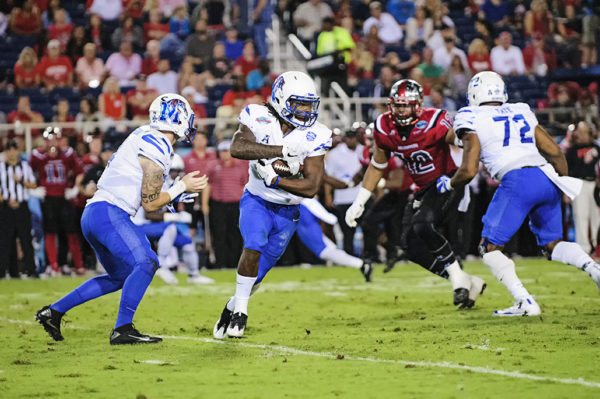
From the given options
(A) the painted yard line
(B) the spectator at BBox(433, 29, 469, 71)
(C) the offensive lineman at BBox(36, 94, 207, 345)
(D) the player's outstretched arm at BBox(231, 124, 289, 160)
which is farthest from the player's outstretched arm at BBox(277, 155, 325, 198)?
(B) the spectator at BBox(433, 29, 469, 71)

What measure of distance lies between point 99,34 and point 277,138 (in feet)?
33.7

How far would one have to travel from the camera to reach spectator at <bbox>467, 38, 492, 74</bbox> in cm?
1714

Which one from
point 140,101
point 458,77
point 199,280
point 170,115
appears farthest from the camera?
point 458,77

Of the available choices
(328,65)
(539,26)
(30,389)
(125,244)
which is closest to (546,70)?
(539,26)

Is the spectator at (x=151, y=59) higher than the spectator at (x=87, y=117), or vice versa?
the spectator at (x=151, y=59)

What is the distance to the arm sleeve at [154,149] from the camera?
21.7 ft

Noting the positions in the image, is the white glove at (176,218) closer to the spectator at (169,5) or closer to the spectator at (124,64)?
the spectator at (124,64)

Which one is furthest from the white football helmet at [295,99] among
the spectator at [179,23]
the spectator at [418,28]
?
the spectator at [418,28]

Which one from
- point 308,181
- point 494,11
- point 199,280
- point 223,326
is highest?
point 494,11

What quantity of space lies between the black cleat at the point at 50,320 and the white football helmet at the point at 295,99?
222 centimetres

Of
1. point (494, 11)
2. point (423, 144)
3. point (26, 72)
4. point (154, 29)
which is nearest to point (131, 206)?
point (423, 144)

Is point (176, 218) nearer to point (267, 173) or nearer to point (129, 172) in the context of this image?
point (129, 172)

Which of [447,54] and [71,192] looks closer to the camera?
[71,192]

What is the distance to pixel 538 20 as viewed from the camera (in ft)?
61.5
